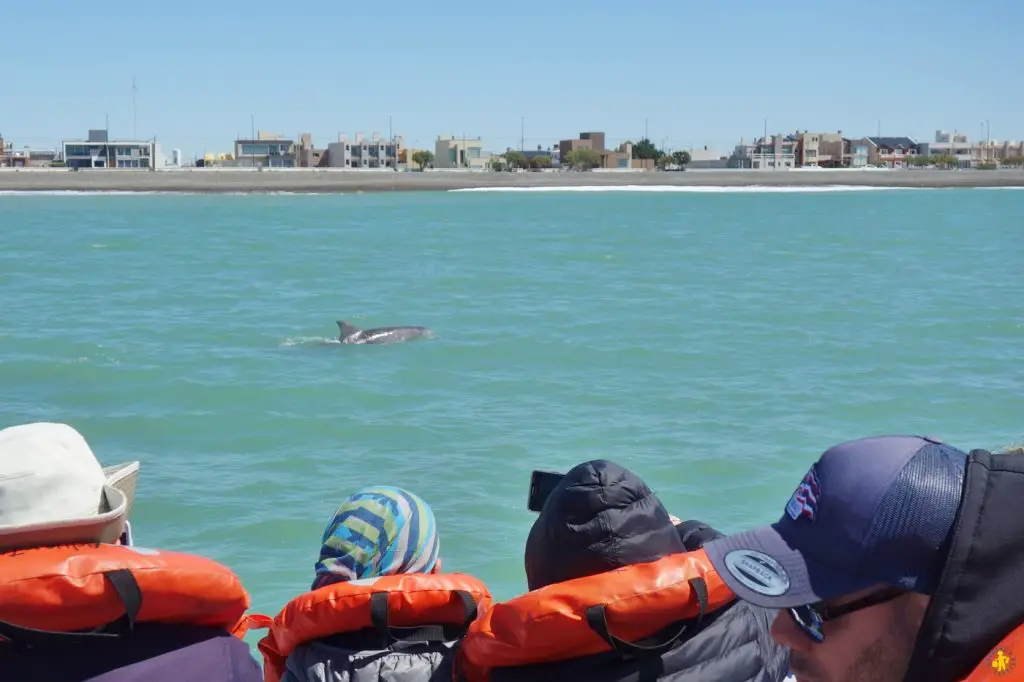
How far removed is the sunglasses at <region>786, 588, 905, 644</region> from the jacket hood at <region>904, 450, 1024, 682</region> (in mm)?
74

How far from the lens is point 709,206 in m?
86.8

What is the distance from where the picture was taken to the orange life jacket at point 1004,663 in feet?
4.88

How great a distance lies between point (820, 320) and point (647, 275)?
12.2 metres

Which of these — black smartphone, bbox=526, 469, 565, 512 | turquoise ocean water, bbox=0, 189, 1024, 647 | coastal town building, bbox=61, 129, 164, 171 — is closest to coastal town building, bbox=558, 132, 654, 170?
coastal town building, bbox=61, 129, 164, 171

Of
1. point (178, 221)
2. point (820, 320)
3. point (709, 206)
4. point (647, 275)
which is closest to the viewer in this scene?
point (820, 320)

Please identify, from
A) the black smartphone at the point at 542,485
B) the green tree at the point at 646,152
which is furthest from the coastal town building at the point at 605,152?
the black smartphone at the point at 542,485

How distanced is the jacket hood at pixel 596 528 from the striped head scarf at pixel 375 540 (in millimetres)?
465

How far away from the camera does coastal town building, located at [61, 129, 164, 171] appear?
14038 centimetres

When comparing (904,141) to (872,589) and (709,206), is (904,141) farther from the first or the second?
(872,589)

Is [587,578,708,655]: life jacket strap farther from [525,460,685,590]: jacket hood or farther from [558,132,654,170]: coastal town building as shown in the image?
[558,132,654,170]: coastal town building

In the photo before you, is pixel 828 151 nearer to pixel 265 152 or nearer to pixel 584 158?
pixel 584 158

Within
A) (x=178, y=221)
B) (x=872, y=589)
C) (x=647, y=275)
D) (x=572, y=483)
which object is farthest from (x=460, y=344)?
(x=178, y=221)

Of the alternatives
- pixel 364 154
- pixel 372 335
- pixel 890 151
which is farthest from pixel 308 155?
pixel 372 335

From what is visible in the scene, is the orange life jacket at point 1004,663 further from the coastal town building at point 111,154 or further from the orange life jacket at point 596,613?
the coastal town building at point 111,154
